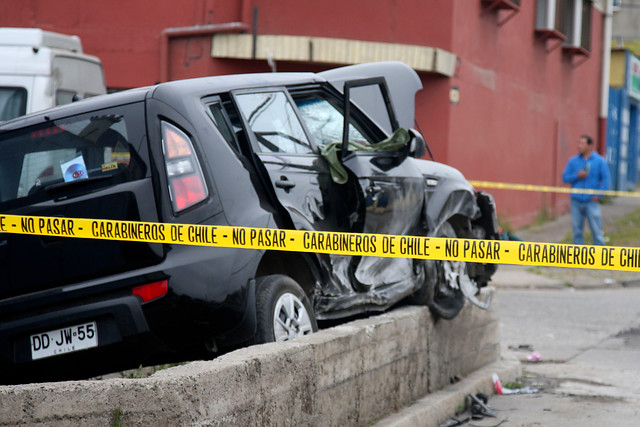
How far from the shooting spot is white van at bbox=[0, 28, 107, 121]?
33.6ft

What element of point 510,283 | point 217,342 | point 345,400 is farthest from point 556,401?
point 510,283

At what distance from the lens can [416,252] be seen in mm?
4543

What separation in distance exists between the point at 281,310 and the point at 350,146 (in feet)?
4.53

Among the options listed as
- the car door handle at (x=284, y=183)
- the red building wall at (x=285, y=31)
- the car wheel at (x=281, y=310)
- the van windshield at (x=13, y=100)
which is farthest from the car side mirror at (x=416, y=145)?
the red building wall at (x=285, y=31)

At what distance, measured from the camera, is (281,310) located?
4848 mm

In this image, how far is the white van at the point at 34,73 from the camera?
33.6 ft

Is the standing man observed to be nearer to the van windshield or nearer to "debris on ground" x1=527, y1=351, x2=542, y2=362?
"debris on ground" x1=527, y1=351, x2=542, y2=362

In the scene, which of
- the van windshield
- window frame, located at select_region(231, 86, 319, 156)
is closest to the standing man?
the van windshield

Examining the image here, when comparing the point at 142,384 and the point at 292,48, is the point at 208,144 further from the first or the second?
the point at 292,48

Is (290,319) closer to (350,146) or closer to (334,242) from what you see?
(334,242)

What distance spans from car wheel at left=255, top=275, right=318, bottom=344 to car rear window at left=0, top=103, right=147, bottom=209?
89cm

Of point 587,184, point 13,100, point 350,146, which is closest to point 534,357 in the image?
point 350,146

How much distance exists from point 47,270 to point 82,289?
9.9 inches

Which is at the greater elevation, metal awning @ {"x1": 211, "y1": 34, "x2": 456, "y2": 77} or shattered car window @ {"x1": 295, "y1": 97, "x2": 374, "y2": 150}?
metal awning @ {"x1": 211, "y1": 34, "x2": 456, "y2": 77}
